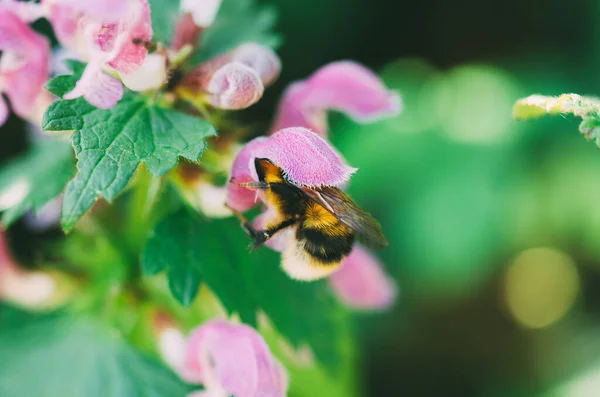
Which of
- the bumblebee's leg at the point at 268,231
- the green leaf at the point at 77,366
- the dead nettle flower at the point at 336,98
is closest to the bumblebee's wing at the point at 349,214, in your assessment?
the bumblebee's leg at the point at 268,231

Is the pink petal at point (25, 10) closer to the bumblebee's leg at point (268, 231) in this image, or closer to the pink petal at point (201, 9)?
the pink petal at point (201, 9)

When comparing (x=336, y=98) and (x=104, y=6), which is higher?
(x=104, y=6)

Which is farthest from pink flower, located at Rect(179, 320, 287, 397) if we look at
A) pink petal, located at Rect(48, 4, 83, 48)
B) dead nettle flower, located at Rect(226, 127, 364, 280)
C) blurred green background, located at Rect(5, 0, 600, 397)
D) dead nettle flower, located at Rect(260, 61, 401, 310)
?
blurred green background, located at Rect(5, 0, 600, 397)

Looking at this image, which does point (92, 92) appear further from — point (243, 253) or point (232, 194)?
point (243, 253)

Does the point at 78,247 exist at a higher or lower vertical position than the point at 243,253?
lower

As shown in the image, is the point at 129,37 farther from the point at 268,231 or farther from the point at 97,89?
the point at 268,231

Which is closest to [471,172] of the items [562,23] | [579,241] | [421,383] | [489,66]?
[579,241]

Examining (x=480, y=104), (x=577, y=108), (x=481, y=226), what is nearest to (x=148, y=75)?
(x=577, y=108)
